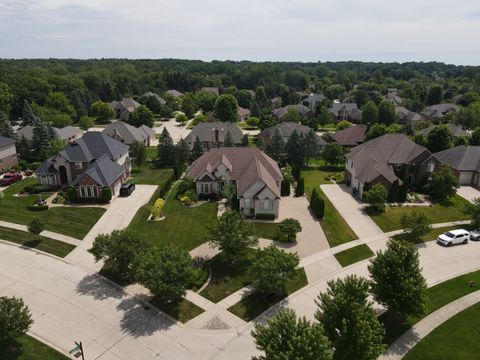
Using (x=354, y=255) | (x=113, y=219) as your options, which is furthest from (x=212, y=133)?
(x=354, y=255)

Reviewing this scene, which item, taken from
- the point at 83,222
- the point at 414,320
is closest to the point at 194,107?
the point at 83,222

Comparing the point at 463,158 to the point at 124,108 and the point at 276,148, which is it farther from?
the point at 124,108

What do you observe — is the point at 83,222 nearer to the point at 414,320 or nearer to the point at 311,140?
the point at 414,320

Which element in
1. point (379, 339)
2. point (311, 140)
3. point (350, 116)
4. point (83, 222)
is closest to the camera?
point (379, 339)

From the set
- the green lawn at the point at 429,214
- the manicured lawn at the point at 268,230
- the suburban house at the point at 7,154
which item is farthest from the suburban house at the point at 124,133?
the green lawn at the point at 429,214

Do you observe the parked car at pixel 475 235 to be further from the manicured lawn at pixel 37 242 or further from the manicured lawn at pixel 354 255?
the manicured lawn at pixel 37 242

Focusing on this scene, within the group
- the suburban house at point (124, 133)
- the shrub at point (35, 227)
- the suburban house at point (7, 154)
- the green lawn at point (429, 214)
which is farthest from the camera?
the suburban house at point (124, 133)
